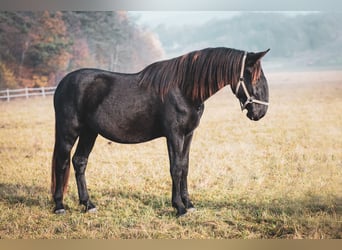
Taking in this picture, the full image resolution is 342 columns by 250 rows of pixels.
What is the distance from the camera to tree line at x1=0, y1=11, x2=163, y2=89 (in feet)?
12.1

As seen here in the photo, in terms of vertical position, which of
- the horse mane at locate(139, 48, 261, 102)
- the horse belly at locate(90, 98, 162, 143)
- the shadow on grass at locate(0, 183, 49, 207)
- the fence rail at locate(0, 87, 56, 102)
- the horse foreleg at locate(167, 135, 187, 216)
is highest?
the horse mane at locate(139, 48, 261, 102)

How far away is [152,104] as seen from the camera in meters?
3.21

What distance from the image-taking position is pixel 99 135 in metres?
3.61

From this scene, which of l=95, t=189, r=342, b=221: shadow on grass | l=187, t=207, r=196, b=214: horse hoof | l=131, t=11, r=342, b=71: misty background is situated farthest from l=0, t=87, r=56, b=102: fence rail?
l=187, t=207, r=196, b=214: horse hoof

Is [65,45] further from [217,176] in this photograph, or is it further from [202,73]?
[217,176]

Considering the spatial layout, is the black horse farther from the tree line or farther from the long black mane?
the tree line

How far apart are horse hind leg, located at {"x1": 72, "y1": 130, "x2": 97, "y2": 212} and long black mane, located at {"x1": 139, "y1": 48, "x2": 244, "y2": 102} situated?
0.74 metres

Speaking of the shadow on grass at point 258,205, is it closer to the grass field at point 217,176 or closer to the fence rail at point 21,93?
the grass field at point 217,176

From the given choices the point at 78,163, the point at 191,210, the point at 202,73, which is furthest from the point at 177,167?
the point at 78,163

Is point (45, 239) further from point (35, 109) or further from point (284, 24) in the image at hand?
point (284, 24)

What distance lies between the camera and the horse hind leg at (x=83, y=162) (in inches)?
135

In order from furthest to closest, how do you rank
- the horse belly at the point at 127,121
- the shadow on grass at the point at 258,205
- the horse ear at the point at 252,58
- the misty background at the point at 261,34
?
the misty background at the point at 261,34 → the shadow on grass at the point at 258,205 → the horse belly at the point at 127,121 → the horse ear at the point at 252,58

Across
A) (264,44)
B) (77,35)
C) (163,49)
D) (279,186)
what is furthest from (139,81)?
(279,186)

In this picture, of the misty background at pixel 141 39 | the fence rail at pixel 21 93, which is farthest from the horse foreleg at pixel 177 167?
the fence rail at pixel 21 93
